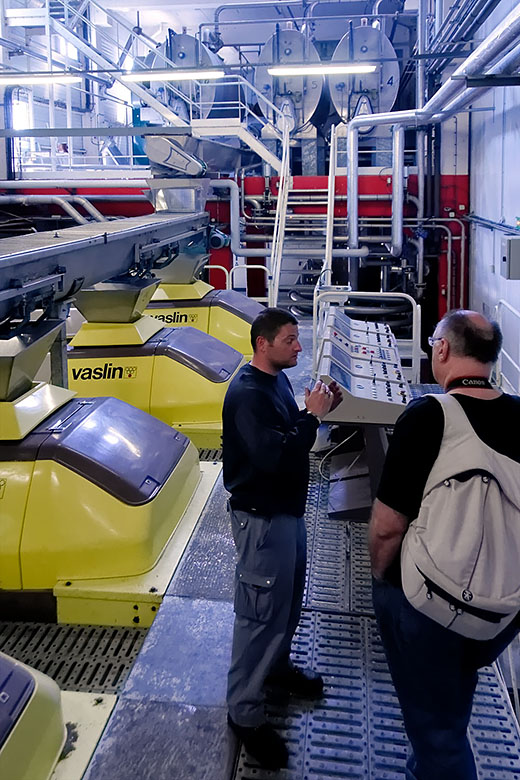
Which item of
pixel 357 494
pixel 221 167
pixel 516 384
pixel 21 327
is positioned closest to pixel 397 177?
pixel 221 167

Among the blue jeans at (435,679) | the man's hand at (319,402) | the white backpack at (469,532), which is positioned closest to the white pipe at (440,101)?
the man's hand at (319,402)

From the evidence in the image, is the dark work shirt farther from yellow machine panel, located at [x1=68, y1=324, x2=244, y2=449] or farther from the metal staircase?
the metal staircase

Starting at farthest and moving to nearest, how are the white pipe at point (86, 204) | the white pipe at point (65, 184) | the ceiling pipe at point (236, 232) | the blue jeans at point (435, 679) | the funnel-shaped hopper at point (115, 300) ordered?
1. the white pipe at point (65, 184)
2. the white pipe at point (86, 204)
3. the ceiling pipe at point (236, 232)
4. the funnel-shaped hopper at point (115, 300)
5. the blue jeans at point (435, 679)

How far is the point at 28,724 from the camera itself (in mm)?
2062

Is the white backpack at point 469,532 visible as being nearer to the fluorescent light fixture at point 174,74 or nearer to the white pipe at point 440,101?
the white pipe at point 440,101

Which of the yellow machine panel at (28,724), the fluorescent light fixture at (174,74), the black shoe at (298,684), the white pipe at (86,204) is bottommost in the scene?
the black shoe at (298,684)

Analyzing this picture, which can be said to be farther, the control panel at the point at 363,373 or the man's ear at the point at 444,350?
the control panel at the point at 363,373

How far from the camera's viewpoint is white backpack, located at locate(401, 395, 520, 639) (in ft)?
5.37

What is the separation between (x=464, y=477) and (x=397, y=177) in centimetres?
793

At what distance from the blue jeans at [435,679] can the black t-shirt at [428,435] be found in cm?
31

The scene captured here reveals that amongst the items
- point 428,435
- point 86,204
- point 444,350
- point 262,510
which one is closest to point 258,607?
point 262,510

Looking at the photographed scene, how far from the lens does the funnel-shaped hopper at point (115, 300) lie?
5078 millimetres

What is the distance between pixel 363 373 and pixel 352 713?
72.9 inches

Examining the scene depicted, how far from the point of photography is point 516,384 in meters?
6.38
